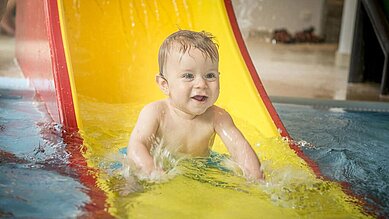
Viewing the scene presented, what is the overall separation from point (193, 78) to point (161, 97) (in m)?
0.81

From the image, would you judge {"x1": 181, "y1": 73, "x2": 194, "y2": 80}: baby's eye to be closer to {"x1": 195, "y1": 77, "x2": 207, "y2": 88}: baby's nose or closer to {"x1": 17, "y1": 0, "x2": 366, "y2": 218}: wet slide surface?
{"x1": 195, "y1": 77, "x2": 207, "y2": 88}: baby's nose

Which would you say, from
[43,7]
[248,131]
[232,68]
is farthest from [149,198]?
[43,7]

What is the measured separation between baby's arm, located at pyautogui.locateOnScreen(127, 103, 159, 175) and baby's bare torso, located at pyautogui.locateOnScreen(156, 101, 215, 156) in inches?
1.4

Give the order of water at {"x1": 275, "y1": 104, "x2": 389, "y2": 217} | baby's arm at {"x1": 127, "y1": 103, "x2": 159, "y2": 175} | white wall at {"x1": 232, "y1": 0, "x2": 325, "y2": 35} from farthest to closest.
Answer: white wall at {"x1": 232, "y1": 0, "x2": 325, "y2": 35} → water at {"x1": 275, "y1": 104, "x2": 389, "y2": 217} → baby's arm at {"x1": 127, "y1": 103, "x2": 159, "y2": 175}

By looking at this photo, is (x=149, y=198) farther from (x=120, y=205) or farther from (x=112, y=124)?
(x=112, y=124)

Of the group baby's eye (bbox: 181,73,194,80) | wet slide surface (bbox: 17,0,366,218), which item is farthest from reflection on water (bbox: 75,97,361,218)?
baby's eye (bbox: 181,73,194,80)

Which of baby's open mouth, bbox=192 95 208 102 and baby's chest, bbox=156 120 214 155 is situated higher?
baby's open mouth, bbox=192 95 208 102

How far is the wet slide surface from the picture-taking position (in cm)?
149

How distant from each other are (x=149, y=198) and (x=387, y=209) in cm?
63

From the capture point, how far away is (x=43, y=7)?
244cm

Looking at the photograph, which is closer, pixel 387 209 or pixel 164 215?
pixel 164 215

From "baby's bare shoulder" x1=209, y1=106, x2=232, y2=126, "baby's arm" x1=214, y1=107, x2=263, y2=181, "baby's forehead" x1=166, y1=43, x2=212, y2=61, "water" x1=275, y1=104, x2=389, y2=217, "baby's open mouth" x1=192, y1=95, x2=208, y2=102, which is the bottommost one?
"water" x1=275, y1=104, x2=389, y2=217

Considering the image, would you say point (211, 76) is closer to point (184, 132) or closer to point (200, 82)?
point (200, 82)

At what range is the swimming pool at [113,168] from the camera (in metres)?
1.43
